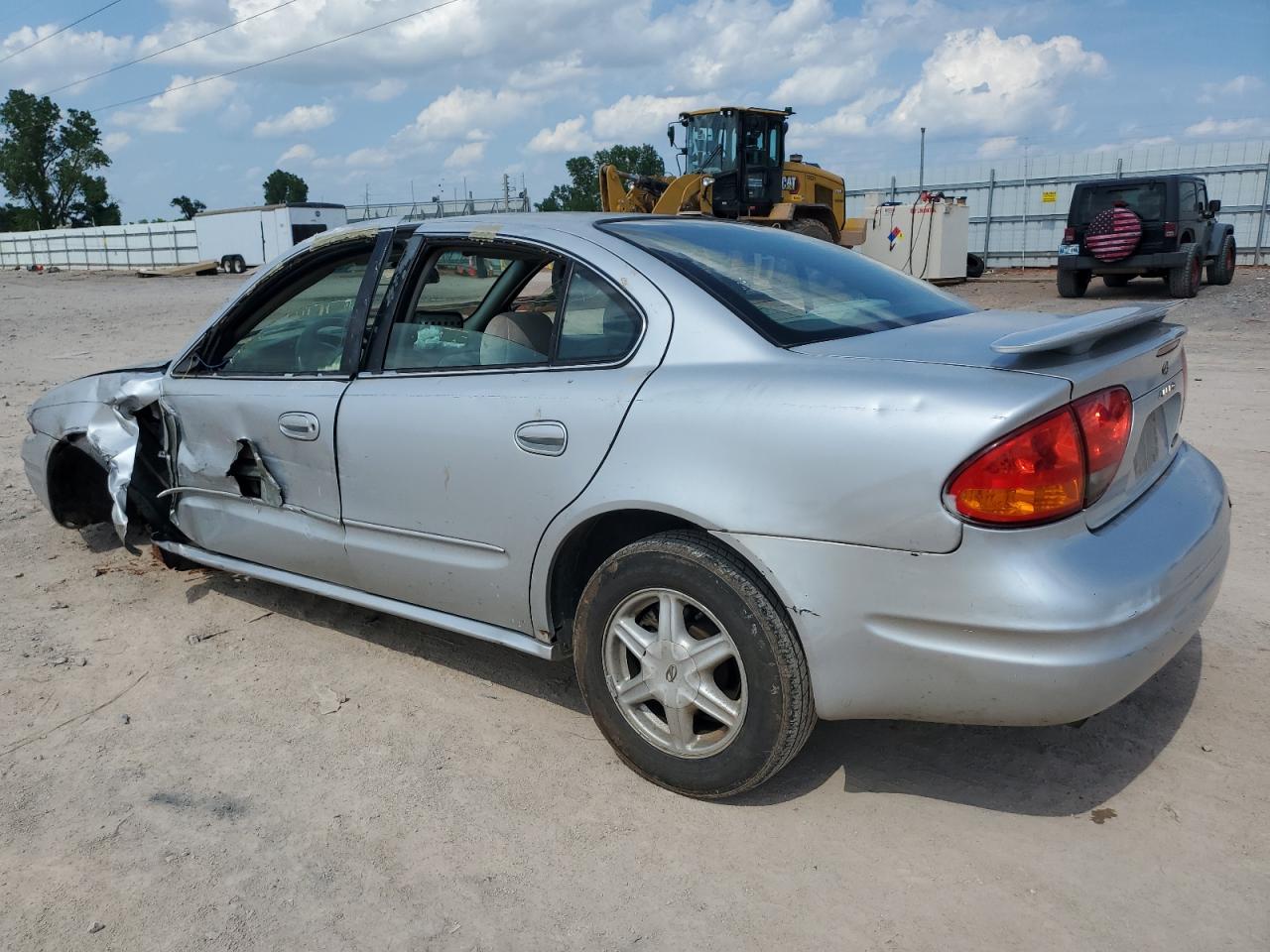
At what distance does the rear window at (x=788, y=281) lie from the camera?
114 inches

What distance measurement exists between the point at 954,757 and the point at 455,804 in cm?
147

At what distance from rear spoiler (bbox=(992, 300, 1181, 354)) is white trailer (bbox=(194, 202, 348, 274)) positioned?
4298cm

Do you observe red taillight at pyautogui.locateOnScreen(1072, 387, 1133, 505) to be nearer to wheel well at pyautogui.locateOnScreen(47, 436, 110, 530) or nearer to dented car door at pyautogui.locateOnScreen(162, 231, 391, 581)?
dented car door at pyautogui.locateOnScreen(162, 231, 391, 581)

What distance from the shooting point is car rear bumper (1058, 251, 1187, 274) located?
17234 mm

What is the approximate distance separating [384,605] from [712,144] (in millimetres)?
17089

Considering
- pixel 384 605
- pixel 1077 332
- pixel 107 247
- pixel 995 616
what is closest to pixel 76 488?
pixel 384 605

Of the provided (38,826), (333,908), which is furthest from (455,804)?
(38,826)

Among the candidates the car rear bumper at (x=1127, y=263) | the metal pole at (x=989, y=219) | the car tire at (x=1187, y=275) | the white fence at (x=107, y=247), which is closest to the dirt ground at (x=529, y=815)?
the car rear bumper at (x=1127, y=263)

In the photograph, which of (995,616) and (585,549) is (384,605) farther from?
(995,616)

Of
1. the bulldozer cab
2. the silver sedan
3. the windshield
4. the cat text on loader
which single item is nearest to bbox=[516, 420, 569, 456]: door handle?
the silver sedan

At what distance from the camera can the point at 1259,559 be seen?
4.45 meters

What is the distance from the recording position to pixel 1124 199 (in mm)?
17703

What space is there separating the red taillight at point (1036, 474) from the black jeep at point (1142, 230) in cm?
1712

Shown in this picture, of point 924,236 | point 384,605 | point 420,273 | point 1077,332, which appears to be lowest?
point 384,605
